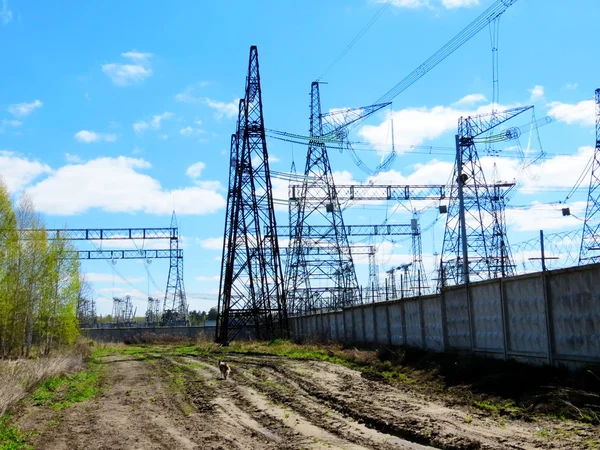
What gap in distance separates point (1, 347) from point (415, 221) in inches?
1558

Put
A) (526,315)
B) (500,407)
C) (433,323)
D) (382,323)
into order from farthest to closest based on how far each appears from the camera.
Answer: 1. (382,323)
2. (433,323)
3. (526,315)
4. (500,407)

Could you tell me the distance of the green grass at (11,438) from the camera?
36.3 feet

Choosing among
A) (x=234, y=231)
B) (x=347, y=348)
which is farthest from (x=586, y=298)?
(x=234, y=231)

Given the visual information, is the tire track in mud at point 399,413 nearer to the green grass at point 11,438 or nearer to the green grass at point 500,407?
the green grass at point 500,407

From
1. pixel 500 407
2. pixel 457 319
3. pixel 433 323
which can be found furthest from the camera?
pixel 433 323

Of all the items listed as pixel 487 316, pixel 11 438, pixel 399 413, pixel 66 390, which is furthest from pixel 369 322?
pixel 11 438

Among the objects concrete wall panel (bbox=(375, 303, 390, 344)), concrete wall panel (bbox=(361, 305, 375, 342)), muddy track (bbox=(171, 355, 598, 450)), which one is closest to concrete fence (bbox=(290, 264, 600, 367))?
concrete wall panel (bbox=(375, 303, 390, 344))

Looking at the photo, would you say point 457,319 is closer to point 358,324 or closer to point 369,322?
point 369,322

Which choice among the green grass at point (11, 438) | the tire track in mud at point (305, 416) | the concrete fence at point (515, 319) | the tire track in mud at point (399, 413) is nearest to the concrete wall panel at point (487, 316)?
the concrete fence at point (515, 319)

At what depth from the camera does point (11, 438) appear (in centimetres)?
1180

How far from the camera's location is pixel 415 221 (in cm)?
6288

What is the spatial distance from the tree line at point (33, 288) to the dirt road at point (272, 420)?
677 inches

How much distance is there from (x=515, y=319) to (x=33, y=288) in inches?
1162

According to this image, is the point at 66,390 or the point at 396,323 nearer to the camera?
the point at 66,390
